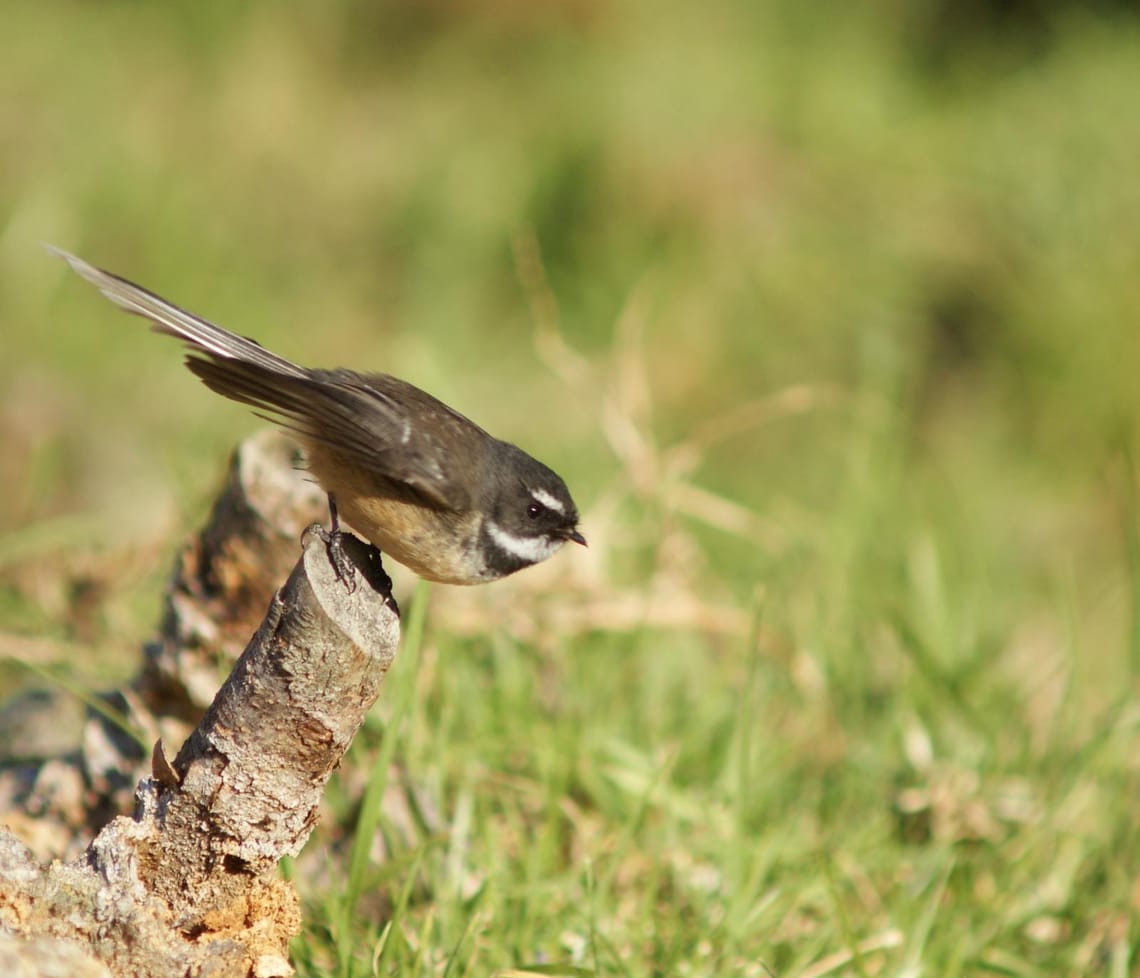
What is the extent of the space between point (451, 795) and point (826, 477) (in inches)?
196

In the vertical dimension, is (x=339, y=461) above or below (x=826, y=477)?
below

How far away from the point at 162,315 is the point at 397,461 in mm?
536

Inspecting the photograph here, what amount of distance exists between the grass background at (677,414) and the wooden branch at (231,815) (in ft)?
1.40

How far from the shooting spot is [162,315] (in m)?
2.67

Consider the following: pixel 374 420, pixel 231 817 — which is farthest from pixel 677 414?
pixel 231 817

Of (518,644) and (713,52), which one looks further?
(713,52)

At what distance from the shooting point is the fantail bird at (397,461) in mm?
2639

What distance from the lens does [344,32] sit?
1153 centimetres

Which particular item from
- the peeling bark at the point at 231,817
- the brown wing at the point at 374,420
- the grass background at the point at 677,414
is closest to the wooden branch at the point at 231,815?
the peeling bark at the point at 231,817

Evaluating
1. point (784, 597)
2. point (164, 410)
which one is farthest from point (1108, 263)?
point (164, 410)

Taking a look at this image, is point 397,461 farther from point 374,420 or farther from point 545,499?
point 545,499

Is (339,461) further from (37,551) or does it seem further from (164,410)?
(164,410)

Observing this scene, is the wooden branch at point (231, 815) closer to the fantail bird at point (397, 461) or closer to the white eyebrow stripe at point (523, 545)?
the fantail bird at point (397, 461)

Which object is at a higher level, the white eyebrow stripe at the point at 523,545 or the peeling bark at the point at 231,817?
the white eyebrow stripe at the point at 523,545
